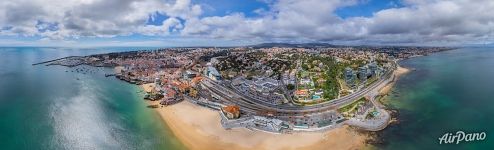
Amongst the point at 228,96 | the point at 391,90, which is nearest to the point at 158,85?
the point at 228,96

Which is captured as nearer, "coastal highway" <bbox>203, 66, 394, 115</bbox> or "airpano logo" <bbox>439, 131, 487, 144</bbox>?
"airpano logo" <bbox>439, 131, 487, 144</bbox>

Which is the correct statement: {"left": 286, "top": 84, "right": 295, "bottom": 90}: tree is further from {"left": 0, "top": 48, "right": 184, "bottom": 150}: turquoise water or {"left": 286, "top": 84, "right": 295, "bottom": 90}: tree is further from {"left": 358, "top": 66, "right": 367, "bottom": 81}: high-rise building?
{"left": 0, "top": 48, "right": 184, "bottom": 150}: turquoise water

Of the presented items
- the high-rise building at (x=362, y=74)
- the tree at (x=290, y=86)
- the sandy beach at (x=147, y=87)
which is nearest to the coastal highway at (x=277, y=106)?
the high-rise building at (x=362, y=74)

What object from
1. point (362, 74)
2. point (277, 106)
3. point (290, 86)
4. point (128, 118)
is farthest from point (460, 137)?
point (128, 118)

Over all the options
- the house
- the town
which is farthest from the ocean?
the house

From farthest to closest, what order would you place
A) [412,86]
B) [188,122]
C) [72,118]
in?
[412,86] < [72,118] < [188,122]

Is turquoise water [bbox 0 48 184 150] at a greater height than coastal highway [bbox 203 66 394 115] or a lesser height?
lesser

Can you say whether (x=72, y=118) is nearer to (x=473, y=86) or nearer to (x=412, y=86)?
(x=412, y=86)
